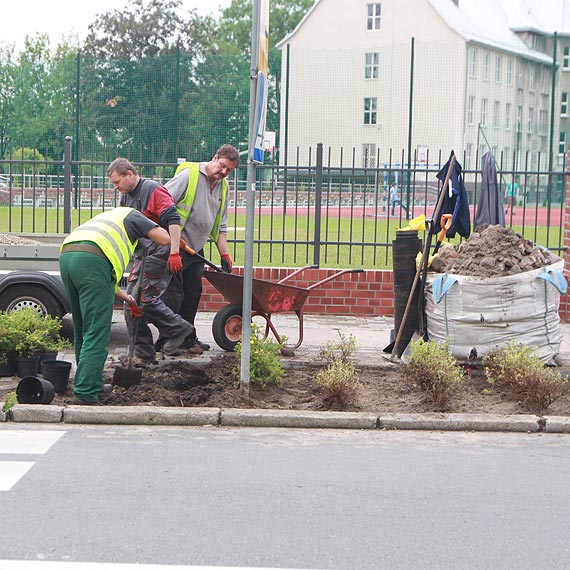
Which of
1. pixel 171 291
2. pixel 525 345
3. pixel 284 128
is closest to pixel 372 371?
pixel 525 345

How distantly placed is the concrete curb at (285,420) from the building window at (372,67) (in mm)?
30938

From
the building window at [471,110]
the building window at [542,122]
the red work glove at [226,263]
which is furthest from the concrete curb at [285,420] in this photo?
the building window at [542,122]

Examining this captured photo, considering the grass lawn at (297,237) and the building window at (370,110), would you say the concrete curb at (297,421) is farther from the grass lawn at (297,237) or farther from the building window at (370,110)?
the building window at (370,110)

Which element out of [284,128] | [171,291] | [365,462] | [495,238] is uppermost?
[284,128]

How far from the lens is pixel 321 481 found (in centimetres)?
585

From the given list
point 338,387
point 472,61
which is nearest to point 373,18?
point 472,61

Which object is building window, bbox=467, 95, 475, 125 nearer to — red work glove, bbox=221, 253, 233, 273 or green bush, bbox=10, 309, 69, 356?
red work glove, bbox=221, 253, 233, 273

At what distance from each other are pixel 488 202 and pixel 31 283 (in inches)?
180

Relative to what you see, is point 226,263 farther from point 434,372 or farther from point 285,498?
point 285,498

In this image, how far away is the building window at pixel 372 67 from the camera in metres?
37.3

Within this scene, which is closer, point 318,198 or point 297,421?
point 297,421

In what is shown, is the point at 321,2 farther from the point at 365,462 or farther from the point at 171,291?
the point at 365,462

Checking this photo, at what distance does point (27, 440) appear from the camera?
6656 millimetres

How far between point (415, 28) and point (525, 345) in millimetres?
44217
